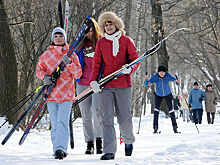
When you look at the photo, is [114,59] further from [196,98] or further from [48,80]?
[196,98]

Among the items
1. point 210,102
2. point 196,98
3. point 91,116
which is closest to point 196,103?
point 196,98

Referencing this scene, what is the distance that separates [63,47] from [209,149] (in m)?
2.49

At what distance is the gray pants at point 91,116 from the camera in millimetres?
5113

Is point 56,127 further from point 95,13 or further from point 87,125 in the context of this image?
point 95,13

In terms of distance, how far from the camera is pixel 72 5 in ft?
29.7

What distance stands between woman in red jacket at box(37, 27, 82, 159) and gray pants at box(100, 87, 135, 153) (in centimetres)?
48

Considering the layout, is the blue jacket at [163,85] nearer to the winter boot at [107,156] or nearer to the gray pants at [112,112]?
the gray pants at [112,112]

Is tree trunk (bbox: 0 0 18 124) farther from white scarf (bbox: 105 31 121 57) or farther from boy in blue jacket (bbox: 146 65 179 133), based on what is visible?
boy in blue jacket (bbox: 146 65 179 133)

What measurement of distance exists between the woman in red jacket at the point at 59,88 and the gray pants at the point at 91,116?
0.56m

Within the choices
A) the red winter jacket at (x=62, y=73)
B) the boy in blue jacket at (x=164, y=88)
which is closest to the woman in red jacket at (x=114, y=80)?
the red winter jacket at (x=62, y=73)

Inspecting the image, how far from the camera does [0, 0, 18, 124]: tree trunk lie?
7.25 m

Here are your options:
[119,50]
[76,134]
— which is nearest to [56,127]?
[119,50]

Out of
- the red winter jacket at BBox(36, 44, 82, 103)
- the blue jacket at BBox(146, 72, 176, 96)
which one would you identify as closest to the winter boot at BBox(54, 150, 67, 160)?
the red winter jacket at BBox(36, 44, 82, 103)

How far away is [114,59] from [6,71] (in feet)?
12.1
